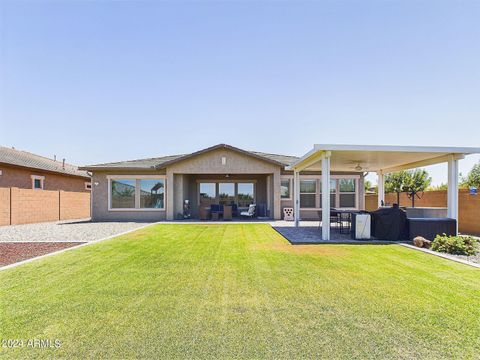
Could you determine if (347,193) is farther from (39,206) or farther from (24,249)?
(39,206)

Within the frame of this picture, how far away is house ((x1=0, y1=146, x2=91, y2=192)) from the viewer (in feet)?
52.4

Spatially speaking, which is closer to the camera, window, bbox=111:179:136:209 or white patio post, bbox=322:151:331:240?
white patio post, bbox=322:151:331:240

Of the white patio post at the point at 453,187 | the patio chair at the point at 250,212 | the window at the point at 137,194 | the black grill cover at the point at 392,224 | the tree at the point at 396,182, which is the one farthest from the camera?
the tree at the point at 396,182

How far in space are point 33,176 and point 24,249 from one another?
1235cm

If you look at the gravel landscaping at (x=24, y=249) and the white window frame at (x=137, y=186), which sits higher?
the white window frame at (x=137, y=186)

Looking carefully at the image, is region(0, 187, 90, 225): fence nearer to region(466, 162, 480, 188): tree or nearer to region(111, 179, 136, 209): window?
region(111, 179, 136, 209): window

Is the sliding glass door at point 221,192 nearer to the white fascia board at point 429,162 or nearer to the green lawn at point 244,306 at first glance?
the white fascia board at point 429,162

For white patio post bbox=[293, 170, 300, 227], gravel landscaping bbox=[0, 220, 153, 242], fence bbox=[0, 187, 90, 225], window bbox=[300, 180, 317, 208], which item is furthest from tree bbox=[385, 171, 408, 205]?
fence bbox=[0, 187, 90, 225]

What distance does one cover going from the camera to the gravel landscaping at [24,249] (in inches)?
272

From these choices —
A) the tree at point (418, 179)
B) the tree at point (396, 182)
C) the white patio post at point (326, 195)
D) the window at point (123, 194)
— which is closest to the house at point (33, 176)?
the window at point (123, 194)

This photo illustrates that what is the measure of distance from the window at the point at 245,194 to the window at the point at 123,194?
694 cm

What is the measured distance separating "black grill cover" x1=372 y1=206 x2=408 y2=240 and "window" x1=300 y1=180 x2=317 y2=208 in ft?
26.9

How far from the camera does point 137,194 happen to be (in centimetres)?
1736

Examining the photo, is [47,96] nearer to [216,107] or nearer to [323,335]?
[216,107]
